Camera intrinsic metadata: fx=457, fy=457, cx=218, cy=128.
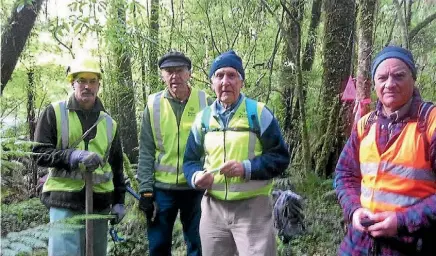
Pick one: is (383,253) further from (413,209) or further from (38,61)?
(38,61)

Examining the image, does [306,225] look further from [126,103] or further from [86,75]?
[126,103]

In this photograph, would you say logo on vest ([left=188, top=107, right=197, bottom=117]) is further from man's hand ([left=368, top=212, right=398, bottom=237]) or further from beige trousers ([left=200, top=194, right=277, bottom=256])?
man's hand ([left=368, top=212, right=398, bottom=237])

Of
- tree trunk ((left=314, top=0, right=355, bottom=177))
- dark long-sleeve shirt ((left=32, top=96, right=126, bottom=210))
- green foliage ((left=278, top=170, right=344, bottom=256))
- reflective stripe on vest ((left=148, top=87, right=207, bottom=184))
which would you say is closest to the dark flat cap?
reflective stripe on vest ((left=148, top=87, right=207, bottom=184))

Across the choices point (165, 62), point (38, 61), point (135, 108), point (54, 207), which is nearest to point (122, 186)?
point (54, 207)

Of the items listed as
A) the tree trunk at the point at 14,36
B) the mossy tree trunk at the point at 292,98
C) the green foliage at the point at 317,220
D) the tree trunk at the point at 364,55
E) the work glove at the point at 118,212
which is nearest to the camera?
the work glove at the point at 118,212

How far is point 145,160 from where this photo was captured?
165 inches

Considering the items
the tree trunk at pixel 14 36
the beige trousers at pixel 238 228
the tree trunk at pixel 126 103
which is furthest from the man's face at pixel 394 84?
the tree trunk at pixel 126 103

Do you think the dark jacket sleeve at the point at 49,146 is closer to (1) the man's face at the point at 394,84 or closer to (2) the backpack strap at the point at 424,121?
(1) the man's face at the point at 394,84

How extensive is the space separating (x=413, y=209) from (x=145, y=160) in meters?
2.48

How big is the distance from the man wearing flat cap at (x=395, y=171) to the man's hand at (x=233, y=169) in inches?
30.1

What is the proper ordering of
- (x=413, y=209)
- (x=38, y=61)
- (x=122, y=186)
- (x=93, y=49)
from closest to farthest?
(x=413, y=209) < (x=122, y=186) < (x=93, y=49) < (x=38, y=61)

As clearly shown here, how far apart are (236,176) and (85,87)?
1.42 meters

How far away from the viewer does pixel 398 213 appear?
2.38 metres

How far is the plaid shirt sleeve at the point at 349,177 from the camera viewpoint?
9.04 feet
